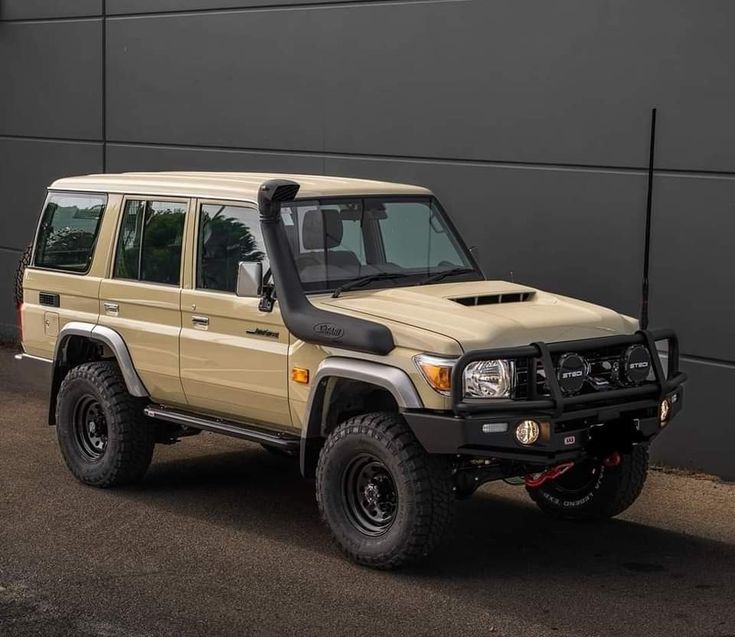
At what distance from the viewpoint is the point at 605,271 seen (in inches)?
381

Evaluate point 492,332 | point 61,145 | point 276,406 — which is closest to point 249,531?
point 276,406

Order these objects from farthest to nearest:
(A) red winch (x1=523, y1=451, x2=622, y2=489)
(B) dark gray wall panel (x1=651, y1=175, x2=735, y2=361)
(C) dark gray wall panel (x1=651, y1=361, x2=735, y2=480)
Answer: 1. (C) dark gray wall panel (x1=651, y1=361, x2=735, y2=480)
2. (B) dark gray wall panel (x1=651, y1=175, x2=735, y2=361)
3. (A) red winch (x1=523, y1=451, x2=622, y2=489)

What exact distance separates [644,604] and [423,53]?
573 centimetres

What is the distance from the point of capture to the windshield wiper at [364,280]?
7.36 meters

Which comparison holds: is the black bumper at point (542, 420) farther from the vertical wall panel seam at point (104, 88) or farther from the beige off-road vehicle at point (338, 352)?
the vertical wall panel seam at point (104, 88)

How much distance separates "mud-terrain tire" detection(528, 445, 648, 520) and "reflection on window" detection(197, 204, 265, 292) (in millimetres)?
2254

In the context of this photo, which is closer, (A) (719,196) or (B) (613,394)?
(B) (613,394)

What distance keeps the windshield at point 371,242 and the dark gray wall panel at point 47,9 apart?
7146mm

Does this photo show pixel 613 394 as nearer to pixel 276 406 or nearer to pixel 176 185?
pixel 276 406

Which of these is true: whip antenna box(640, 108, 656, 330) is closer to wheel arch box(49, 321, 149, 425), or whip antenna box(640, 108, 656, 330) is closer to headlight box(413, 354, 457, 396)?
headlight box(413, 354, 457, 396)

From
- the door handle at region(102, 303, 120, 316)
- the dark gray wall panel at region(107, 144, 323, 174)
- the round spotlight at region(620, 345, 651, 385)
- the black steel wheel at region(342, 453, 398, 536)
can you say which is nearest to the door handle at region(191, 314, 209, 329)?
the door handle at region(102, 303, 120, 316)

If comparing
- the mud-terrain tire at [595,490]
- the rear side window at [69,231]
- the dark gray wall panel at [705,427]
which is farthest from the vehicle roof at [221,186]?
the dark gray wall panel at [705,427]

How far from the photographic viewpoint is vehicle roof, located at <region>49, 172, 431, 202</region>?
7.75 m

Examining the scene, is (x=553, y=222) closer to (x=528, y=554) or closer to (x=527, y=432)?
(x=528, y=554)
